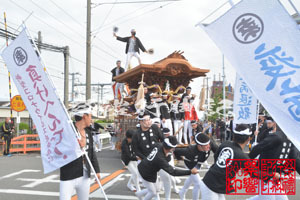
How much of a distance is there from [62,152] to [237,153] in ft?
7.41

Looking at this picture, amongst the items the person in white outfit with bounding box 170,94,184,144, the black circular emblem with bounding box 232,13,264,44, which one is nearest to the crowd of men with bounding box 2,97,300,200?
the black circular emblem with bounding box 232,13,264,44

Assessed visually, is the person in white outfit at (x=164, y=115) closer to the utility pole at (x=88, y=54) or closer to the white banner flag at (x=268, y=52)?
the white banner flag at (x=268, y=52)

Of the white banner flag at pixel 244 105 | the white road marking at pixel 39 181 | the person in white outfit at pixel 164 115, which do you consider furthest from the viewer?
the person in white outfit at pixel 164 115

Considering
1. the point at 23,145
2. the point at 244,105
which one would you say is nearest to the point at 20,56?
the point at 244,105

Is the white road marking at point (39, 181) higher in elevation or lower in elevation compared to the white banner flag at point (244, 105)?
lower

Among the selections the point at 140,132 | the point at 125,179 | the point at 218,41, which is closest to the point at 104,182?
the point at 125,179

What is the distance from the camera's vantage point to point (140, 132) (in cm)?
578

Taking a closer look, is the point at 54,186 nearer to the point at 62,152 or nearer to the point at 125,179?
the point at 125,179

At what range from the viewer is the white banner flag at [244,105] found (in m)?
7.31

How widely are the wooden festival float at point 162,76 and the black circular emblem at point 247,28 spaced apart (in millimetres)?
6334

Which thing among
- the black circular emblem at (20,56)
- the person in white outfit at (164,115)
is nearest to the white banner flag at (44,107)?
the black circular emblem at (20,56)

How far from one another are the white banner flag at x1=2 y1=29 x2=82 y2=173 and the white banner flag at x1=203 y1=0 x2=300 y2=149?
7.28 ft

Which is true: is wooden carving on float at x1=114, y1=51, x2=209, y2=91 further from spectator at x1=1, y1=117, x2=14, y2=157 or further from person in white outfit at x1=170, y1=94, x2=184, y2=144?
spectator at x1=1, y1=117, x2=14, y2=157

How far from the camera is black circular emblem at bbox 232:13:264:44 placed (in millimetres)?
2793
